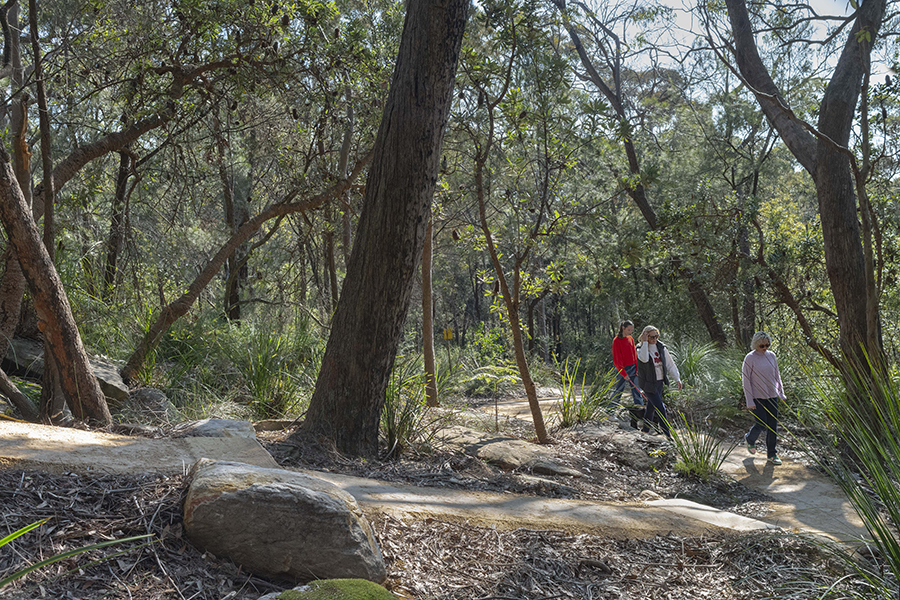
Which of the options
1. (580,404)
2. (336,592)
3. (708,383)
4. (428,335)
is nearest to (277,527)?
(336,592)

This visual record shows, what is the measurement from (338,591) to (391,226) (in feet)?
10.4

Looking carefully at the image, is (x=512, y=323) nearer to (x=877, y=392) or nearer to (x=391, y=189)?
(x=391, y=189)

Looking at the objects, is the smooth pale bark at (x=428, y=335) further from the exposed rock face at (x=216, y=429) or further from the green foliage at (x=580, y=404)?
the exposed rock face at (x=216, y=429)

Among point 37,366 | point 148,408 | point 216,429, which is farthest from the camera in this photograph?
point 37,366

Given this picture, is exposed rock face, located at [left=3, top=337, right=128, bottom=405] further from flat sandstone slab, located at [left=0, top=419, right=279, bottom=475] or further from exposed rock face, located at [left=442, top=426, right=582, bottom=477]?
exposed rock face, located at [left=442, top=426, right=582, bottom=477]

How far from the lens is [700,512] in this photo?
489 centimetres

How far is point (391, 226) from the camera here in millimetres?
5023

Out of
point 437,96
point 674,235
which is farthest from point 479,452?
point 674,235

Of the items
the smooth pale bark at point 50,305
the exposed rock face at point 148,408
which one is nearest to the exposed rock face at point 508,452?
the exposed rock face at point 148,408

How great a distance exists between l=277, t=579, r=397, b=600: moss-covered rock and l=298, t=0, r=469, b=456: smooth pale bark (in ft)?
8.53

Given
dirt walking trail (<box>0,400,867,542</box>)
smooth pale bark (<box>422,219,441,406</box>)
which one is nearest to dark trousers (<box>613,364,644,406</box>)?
smooth pale bark (<box>422,219,441,406</box>)

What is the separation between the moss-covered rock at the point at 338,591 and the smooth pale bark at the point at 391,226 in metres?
2.60

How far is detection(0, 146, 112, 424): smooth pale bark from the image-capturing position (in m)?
4.29

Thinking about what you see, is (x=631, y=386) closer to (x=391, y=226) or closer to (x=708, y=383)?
(x=708, y=383)
